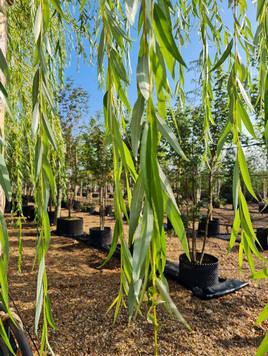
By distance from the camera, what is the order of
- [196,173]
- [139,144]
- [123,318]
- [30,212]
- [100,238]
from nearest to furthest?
[139,144], [123,318], [196,173], [100,238], [30,212]

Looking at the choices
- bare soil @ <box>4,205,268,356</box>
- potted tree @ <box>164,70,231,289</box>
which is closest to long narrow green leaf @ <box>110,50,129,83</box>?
bare soil @ <box>4,205,268,356</box>

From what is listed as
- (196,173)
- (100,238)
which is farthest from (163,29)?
(100,238)

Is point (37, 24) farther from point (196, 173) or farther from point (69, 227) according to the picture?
point (69, 227)

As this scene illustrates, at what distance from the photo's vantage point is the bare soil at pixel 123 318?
1.60 metres

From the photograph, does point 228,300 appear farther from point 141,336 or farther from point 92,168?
point 92,168

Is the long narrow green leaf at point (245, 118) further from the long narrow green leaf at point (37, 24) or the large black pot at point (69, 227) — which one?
the large black pot at point (69, 227)

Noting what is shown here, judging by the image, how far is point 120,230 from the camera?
46 cm

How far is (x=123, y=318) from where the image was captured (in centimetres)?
192

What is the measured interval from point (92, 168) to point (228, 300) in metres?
3.07

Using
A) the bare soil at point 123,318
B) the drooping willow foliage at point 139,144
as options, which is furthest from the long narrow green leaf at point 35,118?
the bare soil at point 123,318

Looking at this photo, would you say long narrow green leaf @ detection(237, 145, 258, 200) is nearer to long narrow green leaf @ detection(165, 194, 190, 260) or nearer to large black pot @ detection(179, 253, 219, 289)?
long narrow green leaf @ detection(165, 194, 190, 260)

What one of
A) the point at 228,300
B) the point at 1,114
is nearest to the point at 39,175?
the point at 1,114

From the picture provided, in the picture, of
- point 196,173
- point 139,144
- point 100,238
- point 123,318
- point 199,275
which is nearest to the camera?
point 139,144

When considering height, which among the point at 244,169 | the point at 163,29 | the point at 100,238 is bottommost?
the point at 100,238
